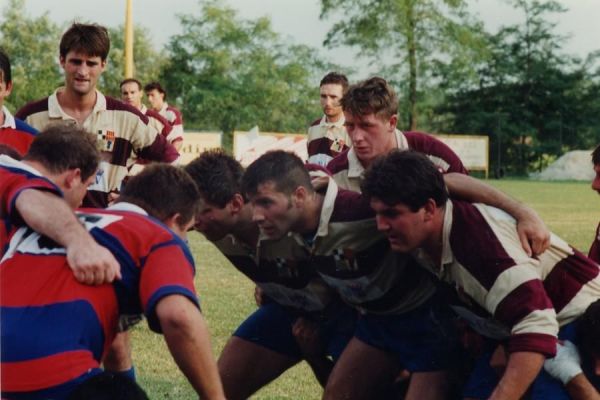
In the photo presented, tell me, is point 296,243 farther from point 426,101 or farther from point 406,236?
point 426,101

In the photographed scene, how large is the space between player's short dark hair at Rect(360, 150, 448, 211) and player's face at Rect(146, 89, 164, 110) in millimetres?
11993

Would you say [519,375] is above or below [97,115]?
below

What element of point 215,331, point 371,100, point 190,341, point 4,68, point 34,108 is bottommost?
point 215,331

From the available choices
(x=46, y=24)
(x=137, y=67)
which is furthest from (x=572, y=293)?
(x=137, y=67)

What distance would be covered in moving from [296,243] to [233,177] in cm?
41

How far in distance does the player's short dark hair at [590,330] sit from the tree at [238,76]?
4812cm

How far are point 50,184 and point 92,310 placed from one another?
0.61m

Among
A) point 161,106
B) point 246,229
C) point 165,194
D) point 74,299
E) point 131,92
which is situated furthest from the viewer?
point 161,106

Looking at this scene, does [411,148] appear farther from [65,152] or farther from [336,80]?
[336,80]

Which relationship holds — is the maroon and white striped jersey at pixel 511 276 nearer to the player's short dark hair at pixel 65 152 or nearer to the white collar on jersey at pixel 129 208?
the white collar on jersey at pixel 129 208

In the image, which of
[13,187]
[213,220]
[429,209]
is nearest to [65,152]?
Result: [13,187]

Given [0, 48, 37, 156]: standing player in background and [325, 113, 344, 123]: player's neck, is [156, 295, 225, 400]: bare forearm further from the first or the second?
[325, 113, 344, 123]: player's neck

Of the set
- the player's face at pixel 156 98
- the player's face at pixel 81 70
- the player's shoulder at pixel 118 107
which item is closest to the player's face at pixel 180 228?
the player's face at pixel 81 70

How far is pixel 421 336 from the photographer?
489 cm
